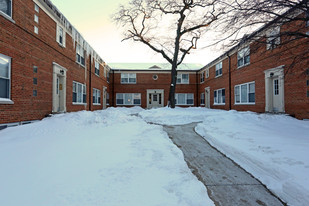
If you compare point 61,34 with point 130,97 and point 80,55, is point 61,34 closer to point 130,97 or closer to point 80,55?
point 80,55

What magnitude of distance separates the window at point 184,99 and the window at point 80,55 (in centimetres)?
1524

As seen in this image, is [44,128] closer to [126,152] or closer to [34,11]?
[126,152]

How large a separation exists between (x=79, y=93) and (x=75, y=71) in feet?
6.29

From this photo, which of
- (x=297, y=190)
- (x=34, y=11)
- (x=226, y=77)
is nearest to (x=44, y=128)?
(x=34, y=11)

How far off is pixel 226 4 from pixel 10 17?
805 centimetres

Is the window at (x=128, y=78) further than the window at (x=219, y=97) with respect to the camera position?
Yes

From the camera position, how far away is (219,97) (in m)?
18.5

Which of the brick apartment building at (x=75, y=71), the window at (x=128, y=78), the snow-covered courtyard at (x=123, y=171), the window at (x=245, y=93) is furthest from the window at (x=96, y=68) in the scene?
the window at (x=245, y=93)

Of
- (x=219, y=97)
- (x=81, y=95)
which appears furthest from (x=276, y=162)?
(x=219, y=97)

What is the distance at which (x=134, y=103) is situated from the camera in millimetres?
24156

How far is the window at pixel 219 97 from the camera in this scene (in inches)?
695

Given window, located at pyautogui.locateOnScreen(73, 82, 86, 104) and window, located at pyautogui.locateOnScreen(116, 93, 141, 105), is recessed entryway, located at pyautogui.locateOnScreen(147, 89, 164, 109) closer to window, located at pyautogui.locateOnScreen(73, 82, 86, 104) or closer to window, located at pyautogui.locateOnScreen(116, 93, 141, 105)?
window, located at pyautogui.locateOnScreen(116, 93, 141, 105)

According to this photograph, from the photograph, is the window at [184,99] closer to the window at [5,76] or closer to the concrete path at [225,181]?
the concrete path at [225,181]

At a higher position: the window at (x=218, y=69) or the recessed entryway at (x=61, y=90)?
the window at (x=218, y=69)
